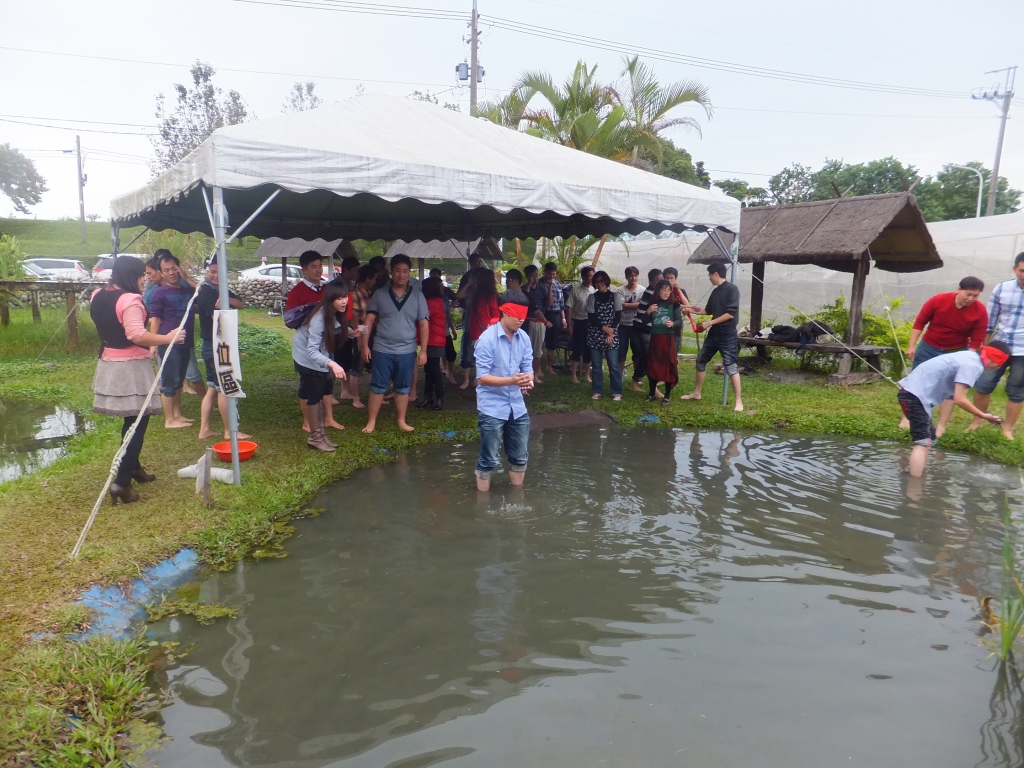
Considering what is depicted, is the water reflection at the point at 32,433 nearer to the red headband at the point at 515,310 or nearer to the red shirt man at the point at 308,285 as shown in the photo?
the red shirt man at the point at 308,285

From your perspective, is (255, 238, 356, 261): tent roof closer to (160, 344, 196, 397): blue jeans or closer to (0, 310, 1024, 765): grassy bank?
(0, 310, 1024, 765): grassy bank

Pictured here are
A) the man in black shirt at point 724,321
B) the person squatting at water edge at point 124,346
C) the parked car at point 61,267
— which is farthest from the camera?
the parked car at point 61,267

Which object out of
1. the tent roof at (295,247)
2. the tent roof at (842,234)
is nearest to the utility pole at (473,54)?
the tent roof at (295,247)

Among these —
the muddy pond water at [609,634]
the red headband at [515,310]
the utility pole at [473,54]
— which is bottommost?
the muddy pond water at [609,634]

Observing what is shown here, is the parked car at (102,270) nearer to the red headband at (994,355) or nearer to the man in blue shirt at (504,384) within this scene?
the man in blue shirt at (504,384)

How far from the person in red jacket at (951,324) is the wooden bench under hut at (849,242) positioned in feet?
8.39

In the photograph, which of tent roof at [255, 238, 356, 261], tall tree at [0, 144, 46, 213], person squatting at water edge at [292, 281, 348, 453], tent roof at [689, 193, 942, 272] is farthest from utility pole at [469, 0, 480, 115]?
tall tree at [0, 144, 46, 213]

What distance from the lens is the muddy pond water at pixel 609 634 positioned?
2752mm

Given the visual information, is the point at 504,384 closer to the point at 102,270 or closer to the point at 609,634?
the point at 609,634

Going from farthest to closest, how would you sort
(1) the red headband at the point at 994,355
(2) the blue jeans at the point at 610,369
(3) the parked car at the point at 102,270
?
1. (3) the parked car at the point at 102,270
2. (2) the blue jeans at the point at 610,369
3. (1) the red headband at the point at 994,355

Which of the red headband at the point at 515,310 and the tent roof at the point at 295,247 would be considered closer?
the red headband at the point at 515,310

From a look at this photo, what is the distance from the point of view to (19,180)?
209 ft

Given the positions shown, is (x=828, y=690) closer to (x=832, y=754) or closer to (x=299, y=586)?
(x=832, y=754)

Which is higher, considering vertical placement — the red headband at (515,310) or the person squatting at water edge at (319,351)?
the red headband at (515,310)
